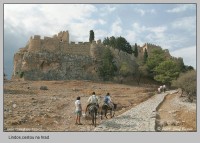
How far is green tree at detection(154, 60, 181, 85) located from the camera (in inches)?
1631

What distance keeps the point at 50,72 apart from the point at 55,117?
80.2 ft

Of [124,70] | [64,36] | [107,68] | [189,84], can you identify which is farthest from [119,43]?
[189,84]

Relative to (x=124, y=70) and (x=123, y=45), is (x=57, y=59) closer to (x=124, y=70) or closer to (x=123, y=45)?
(x=124, y=70)

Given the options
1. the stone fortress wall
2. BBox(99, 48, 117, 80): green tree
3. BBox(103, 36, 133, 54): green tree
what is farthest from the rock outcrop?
BBox(103, 36, 133, 54): green tree

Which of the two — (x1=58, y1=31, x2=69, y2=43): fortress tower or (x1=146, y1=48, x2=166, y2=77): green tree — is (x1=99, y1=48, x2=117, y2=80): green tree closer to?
(x1=58, y1=31, x2=69, y2=43): fortress tower

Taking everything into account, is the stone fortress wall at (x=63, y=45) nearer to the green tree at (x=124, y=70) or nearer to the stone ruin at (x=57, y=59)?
the stone ruin at (x=57, y=59)

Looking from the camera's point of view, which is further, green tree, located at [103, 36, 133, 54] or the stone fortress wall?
green tree, located at [103, 36, 133, 54]

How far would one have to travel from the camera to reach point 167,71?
41812 mm

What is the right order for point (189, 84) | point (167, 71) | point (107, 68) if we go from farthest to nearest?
point (167, 71)
point (107, 68)
point (189, 84)

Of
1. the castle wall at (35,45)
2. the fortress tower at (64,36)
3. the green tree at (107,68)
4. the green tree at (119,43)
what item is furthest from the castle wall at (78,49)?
the green tree at (119,43)

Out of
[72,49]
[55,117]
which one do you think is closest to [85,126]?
[55,117]

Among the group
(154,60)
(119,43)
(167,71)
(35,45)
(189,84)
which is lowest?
(189,84)

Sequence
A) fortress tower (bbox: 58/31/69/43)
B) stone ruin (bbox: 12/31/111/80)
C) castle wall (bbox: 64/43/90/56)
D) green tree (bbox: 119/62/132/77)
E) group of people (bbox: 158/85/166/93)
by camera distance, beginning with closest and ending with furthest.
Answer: group of people (bbox: 158/85/166/93) < stone ruin (bbox: 12/31/111/80) < green tree (bbox: 119/62/132/77) < castle wall (bbox: 64/43/90/56) < fortress tower (bbox: 58/31/69/43)

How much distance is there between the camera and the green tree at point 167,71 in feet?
136
